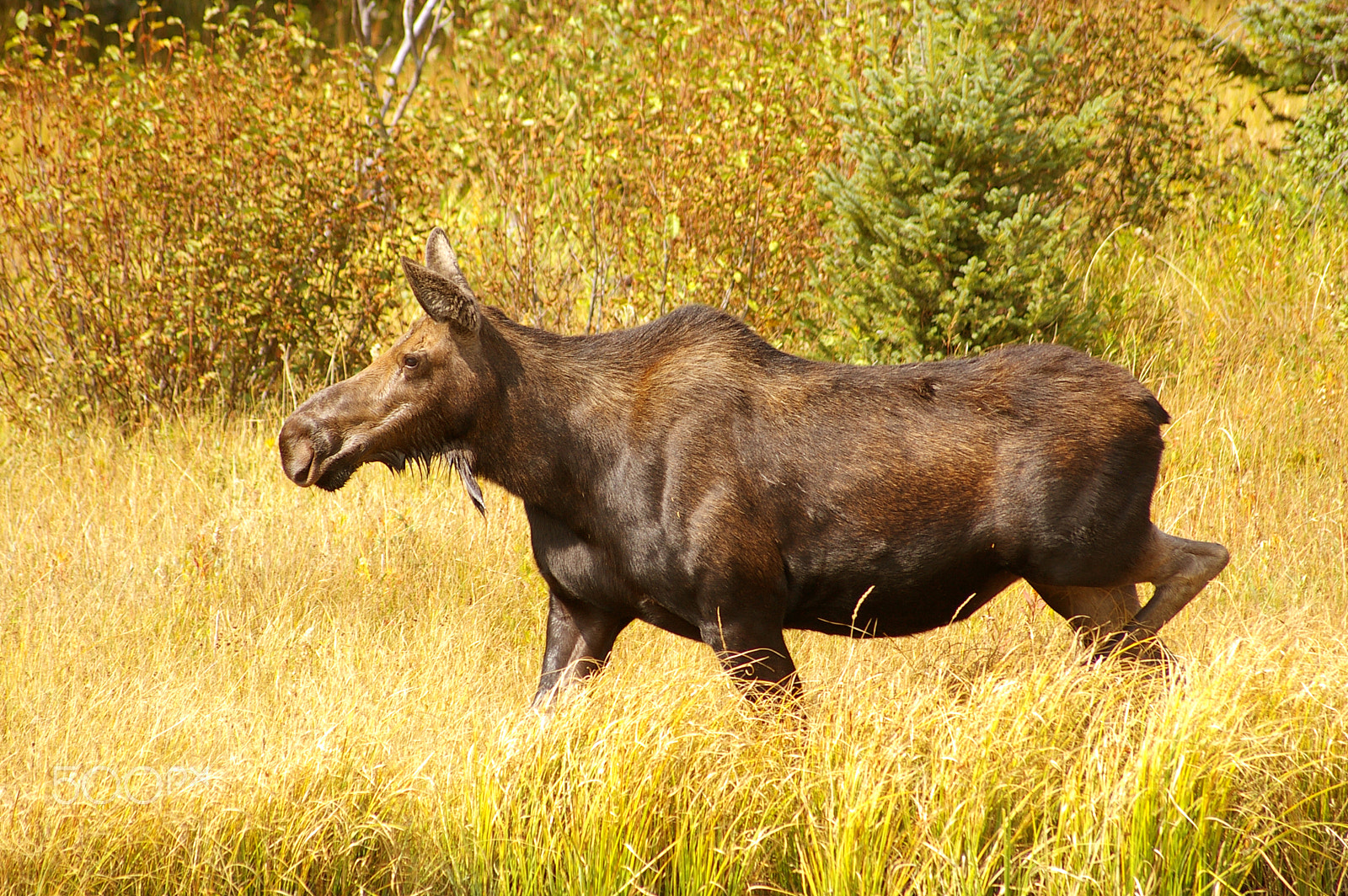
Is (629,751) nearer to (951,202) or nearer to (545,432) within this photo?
(545,432)

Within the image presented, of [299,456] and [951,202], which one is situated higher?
[951,202]

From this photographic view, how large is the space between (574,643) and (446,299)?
4.48 feet

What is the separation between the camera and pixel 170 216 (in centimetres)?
903

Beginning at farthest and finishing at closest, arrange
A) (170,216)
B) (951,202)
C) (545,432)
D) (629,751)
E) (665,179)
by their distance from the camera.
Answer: (665,179), (170,216), (951,202), (545,432), (629,751)

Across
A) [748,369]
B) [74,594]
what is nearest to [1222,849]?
[748,369]

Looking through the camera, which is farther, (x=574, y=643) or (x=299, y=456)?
(x=574, y=643)

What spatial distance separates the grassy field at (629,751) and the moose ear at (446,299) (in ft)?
4.54

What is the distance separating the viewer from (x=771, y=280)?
9.53m

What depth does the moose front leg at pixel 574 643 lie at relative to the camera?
193 inches

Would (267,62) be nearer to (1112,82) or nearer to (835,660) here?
(835,660)

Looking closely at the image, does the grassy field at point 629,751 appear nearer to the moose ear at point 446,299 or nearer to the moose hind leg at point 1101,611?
the moose hind leg at point 1101,611

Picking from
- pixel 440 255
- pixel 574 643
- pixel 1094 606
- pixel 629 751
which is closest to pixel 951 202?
pixel 1094 606

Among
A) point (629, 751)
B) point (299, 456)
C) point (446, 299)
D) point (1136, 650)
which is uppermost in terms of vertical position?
point (446, 299)

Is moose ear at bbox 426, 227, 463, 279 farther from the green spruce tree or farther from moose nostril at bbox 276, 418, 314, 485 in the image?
the green spruce tree
